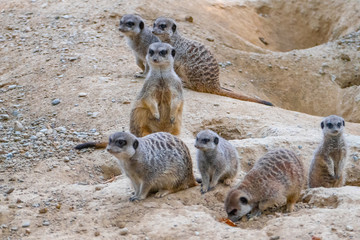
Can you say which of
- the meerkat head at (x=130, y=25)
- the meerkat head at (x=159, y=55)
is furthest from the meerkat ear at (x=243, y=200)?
the meerkat head at (x=130, y=25)

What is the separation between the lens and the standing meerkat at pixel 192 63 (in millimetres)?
5871

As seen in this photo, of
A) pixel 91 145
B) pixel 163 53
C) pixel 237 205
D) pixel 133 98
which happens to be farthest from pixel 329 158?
pixel 133 98

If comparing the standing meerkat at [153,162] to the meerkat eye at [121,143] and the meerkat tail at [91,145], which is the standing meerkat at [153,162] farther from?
the meerkat tail at [91,145]

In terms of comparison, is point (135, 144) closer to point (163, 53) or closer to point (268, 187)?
point (268, 187)

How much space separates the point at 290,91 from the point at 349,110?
2.48ft

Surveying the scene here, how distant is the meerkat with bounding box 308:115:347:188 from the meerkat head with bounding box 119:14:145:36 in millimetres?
2448

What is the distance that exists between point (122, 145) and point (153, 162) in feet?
0.84

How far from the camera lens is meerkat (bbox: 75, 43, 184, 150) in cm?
438

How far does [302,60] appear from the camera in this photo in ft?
23.3

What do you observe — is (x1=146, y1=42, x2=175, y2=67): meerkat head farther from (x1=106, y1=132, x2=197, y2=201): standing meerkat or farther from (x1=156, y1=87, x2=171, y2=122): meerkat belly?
(x1=106, y1=132, x2=197, y2=201): standing meerkat

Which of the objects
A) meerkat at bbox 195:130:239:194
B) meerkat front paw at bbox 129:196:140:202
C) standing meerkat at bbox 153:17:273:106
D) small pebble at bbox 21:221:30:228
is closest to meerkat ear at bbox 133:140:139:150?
meerkat front paw at bbox 129:196:140:202

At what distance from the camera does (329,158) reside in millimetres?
4043

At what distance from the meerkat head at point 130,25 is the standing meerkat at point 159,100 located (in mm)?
1272

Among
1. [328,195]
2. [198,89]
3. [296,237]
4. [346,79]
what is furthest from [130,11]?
[296,237]
